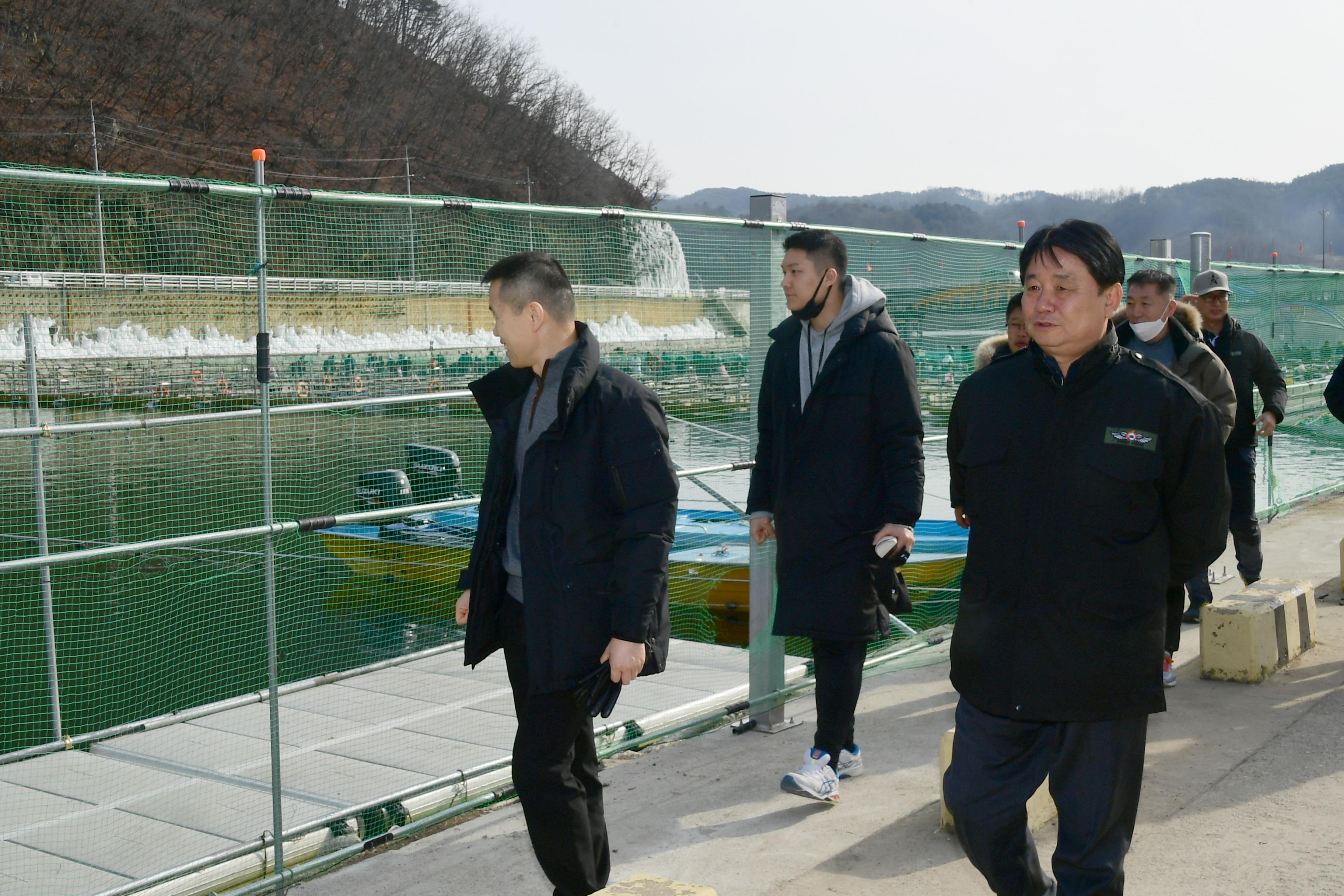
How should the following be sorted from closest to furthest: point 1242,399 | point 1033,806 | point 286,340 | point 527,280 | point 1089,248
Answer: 1. point 1089,248
2. point 527,280
3. point 1033,806
4. point 1242,399
5. point 286,340

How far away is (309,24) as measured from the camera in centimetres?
6588

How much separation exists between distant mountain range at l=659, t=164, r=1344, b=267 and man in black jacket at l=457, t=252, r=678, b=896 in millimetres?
110250

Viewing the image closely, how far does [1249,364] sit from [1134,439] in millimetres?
4833

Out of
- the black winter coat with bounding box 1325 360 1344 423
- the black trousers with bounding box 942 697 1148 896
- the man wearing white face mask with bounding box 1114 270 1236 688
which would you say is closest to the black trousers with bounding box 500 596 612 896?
the black trousers with bounding box 942 697 1148 896

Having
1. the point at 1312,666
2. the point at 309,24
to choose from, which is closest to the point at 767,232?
the point at 1312,666

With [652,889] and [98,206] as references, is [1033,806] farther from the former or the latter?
[98,206]

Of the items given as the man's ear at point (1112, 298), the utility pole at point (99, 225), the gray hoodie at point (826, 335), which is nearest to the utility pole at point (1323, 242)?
the utility pole at point (99, 225)

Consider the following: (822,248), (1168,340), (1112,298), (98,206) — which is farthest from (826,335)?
(98,206)

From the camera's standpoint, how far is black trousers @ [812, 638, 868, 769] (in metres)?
4.29

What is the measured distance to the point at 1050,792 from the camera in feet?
9.30

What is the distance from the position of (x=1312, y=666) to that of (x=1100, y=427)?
168 inches

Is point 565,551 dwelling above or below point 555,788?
above

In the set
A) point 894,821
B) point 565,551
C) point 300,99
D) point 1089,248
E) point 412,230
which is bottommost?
point 894,821

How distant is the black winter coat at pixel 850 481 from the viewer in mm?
4207
